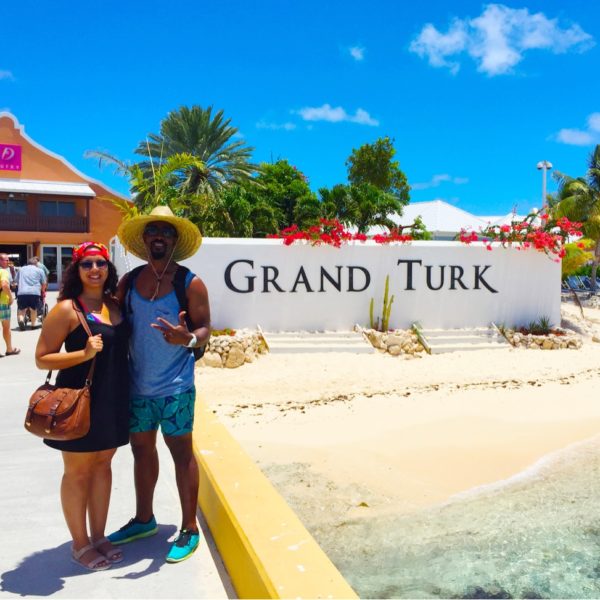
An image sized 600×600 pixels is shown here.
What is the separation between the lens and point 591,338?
1317cm

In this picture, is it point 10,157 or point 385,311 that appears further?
point 10,157

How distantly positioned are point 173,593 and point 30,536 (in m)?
1.03

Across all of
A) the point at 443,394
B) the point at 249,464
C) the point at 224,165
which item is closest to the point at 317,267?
the point at 443,394

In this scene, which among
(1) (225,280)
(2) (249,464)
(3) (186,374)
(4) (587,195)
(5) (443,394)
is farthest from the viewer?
(4) (587,195)

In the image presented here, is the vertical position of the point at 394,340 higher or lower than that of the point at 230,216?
lower

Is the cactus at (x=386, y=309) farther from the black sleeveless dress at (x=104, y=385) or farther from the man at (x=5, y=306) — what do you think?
the black sleeveless dress at (x=104, y=385)

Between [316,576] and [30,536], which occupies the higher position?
[316,576]

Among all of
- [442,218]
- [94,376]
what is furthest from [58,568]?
[442,218]

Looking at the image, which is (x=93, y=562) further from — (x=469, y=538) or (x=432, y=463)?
(x=432, y=463)

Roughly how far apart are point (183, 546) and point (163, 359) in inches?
36.5

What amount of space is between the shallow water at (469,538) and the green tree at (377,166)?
83.8 ft

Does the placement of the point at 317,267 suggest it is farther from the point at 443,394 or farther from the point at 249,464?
the point at 249,464

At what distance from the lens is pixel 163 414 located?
2.79m

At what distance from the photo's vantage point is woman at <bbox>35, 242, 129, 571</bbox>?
2.57 metres
